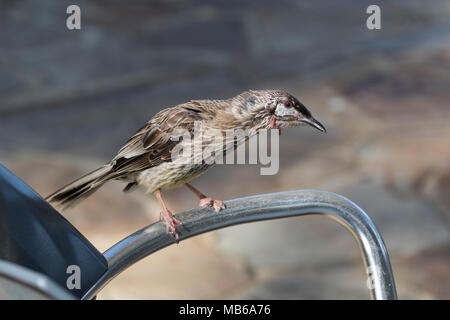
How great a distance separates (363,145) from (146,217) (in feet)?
8.13

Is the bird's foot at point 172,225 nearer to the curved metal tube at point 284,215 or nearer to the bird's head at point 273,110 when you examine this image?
the curved metal tube at point 284,215

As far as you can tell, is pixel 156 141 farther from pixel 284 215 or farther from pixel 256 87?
pixel 256 87

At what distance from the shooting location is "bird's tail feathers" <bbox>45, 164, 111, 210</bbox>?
6.88 ft

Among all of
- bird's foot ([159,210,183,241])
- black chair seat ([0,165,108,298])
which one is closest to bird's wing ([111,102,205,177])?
bird's foot ([159,210,183,241])

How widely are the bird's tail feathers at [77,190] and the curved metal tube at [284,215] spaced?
498mm

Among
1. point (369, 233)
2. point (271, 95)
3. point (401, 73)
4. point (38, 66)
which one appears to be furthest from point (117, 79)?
point (369, 233)

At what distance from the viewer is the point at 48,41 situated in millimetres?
8938

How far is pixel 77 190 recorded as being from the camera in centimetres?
213

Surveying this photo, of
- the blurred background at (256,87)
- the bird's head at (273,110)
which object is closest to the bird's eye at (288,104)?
the bird's head at (273,110)

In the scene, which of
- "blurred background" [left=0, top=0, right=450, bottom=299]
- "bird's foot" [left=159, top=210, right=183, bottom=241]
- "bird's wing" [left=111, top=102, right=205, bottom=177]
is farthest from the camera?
"blurred background" [left=0, top=0, right=450, bottom=299]

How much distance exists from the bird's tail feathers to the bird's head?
51 cm

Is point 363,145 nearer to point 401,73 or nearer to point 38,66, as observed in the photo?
point 401,73

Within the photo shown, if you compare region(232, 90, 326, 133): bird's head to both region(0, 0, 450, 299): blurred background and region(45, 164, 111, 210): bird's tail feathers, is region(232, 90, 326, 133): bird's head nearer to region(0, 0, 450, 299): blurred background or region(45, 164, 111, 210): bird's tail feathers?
region(45, 164, 111, 210): bird's tail feathers

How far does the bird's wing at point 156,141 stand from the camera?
222cm
